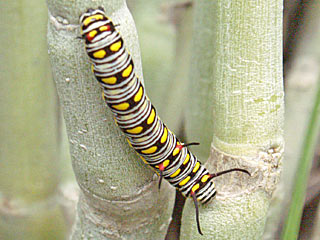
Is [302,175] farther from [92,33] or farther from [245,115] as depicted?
[92,33]

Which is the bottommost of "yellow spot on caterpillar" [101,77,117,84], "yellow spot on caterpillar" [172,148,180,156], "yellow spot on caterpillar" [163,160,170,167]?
"yellow spot on caterpillar" [163,160,170,167]

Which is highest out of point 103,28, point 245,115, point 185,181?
point 103,28

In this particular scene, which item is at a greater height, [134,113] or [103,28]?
[103,28]

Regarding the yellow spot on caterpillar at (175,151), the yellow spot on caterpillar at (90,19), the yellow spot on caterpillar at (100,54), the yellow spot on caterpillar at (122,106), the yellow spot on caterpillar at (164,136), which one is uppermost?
the yellow spot on caterpillar at (90,19)

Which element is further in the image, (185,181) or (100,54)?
(185,181)

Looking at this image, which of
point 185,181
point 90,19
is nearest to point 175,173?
point 185,181

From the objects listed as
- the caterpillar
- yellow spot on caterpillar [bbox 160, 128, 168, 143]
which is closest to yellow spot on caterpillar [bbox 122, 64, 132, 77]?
the caterpillar

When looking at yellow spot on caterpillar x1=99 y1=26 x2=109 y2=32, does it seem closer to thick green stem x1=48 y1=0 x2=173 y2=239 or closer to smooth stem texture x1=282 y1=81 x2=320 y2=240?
thick green stem x1=48 y1=0 x2=173 y2=239

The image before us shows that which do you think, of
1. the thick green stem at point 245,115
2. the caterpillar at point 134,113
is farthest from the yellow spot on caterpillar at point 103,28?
the thick green stem at point 245,115

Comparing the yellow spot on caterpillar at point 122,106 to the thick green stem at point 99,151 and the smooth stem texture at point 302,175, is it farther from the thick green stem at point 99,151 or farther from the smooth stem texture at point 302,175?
the smooth stem texture at point 302,175
